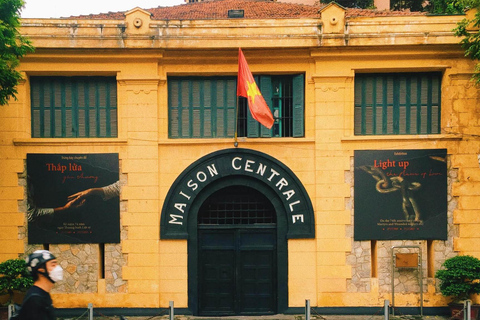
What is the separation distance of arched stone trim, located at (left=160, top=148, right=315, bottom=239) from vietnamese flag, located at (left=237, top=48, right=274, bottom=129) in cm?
160

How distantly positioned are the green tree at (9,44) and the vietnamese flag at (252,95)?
5898 millimetres

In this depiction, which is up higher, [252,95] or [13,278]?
[252,95]

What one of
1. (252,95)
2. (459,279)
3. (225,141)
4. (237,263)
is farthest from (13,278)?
(459,279)

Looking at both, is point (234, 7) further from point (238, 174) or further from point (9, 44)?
point (9, 44)

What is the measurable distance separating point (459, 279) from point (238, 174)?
285 inches

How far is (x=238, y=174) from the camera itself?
51.8 feet

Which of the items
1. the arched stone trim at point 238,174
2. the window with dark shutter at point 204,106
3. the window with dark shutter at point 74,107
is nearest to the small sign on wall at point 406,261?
the arched stone trim at point 238,174

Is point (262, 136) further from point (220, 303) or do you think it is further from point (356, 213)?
point (220, 303)

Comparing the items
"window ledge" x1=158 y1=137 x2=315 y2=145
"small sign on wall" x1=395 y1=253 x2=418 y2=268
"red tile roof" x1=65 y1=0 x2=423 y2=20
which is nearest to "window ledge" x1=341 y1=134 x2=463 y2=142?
"window ledge" x1=158 y1=137 x2=315 y2=145

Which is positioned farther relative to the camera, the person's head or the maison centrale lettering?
the maison centrale lettering

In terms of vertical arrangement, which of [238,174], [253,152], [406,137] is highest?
[406,137]

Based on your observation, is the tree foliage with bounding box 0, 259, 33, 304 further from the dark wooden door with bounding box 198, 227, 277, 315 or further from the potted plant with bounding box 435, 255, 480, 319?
the potted plant with bounding box 435, 255, 480, 319

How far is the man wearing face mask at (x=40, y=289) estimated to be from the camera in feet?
23.1

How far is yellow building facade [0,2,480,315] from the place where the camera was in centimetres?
1543
